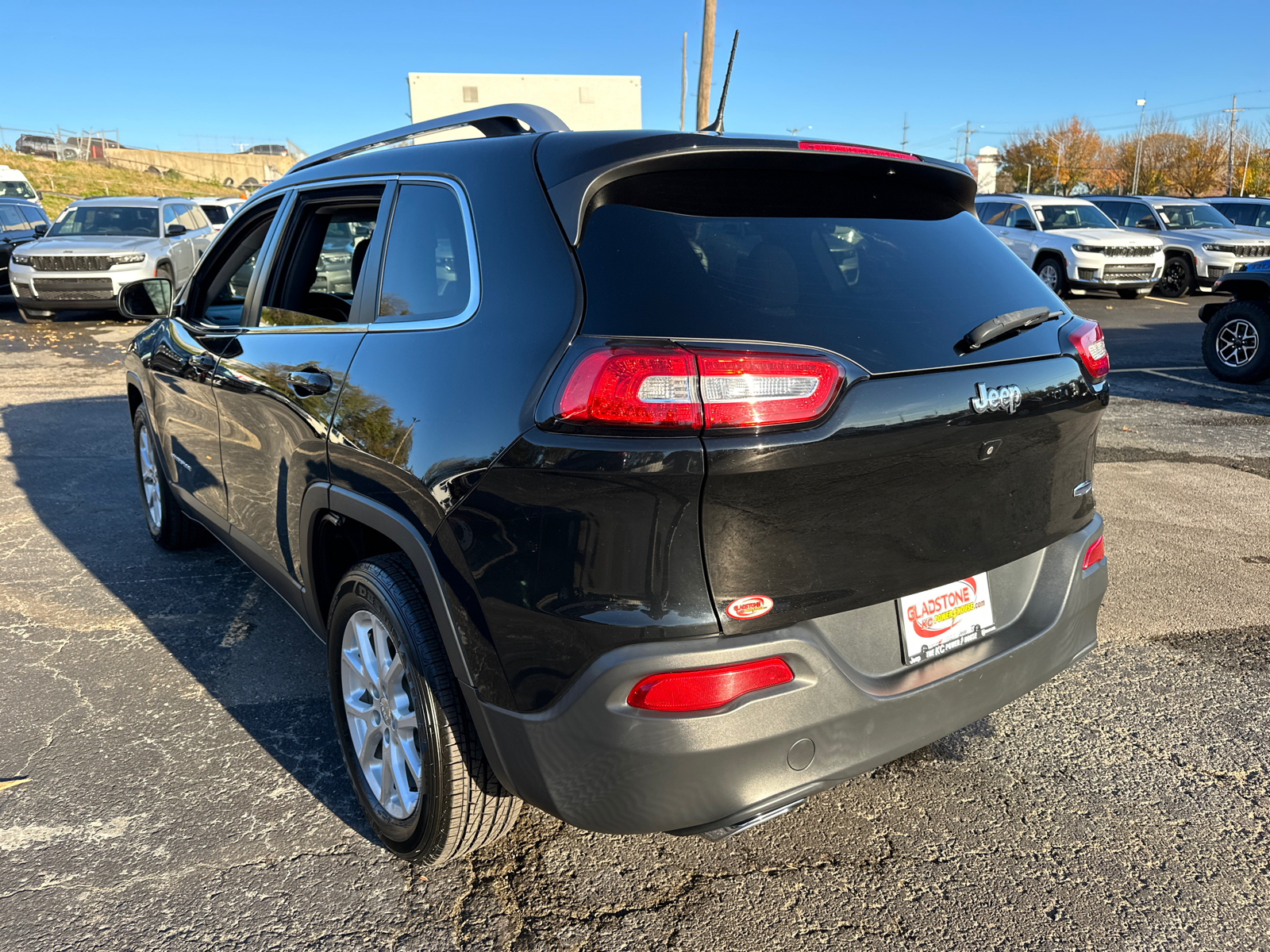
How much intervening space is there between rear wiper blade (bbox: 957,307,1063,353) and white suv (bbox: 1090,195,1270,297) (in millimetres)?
17538

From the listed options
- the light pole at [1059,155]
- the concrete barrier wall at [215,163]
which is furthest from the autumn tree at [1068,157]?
the concrete barrier wall at [215,163]

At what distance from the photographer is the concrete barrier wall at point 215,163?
68.5 metres

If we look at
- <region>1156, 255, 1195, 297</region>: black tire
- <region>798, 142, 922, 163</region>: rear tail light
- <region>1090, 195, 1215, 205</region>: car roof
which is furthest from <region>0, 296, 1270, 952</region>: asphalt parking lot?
<region>1090, 195, 1215, 205</region>: car roof

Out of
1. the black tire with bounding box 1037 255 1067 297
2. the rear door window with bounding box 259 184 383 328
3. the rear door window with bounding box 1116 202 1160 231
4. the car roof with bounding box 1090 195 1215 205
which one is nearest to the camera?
the rear door window with bounding box 259 184 383 328

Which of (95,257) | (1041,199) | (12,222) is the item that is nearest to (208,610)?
(95,257)

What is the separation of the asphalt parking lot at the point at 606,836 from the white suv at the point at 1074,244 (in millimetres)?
13770

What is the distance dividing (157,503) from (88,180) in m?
56.1

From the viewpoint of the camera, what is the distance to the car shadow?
125 inches

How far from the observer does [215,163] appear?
243ft

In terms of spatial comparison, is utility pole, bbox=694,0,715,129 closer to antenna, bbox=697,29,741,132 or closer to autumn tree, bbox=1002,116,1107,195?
antenna, bbox=697,29,741,132

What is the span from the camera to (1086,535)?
2.61m

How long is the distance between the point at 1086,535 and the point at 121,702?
322 cm

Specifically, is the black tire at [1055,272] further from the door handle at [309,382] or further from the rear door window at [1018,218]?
the door handle at [309,382]

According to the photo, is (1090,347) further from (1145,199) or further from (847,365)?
(1145,199)
